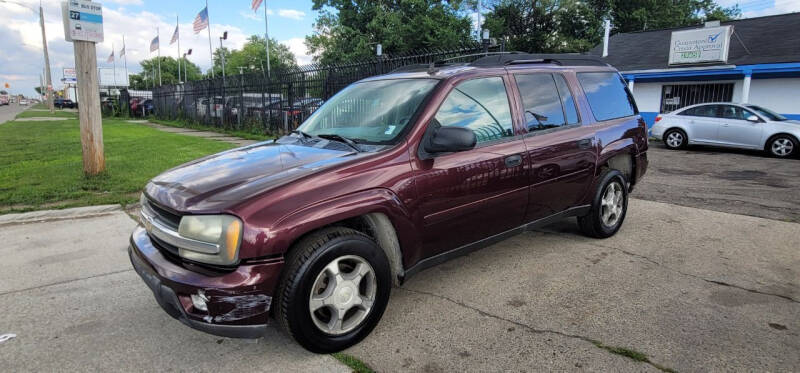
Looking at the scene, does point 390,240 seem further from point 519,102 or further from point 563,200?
point 563,200

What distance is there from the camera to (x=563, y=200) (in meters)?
4.28

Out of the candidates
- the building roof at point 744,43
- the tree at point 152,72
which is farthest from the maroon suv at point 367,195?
the tree at point 152,72

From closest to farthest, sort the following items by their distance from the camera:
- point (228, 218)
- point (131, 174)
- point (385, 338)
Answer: point (228, 218) → point (385, 338) → point (131, 174)

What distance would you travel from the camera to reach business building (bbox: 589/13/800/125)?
692 inches

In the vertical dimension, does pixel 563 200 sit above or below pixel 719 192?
above

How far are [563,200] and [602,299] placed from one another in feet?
3.43

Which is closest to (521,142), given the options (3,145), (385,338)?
(385,338)

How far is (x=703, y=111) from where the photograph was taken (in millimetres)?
13664

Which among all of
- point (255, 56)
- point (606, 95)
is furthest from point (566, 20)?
point (255, 56)

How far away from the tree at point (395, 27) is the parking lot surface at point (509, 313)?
119 feet

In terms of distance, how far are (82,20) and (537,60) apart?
705 centimetres

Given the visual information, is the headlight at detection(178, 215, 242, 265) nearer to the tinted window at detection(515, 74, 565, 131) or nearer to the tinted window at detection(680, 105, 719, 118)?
the tinted window at detection(515, 74, 565, 131)

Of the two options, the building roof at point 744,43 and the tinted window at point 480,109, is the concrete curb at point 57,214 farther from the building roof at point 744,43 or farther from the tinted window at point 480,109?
the building roof at point 744,43

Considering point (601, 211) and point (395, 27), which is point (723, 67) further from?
point (395, 27)
